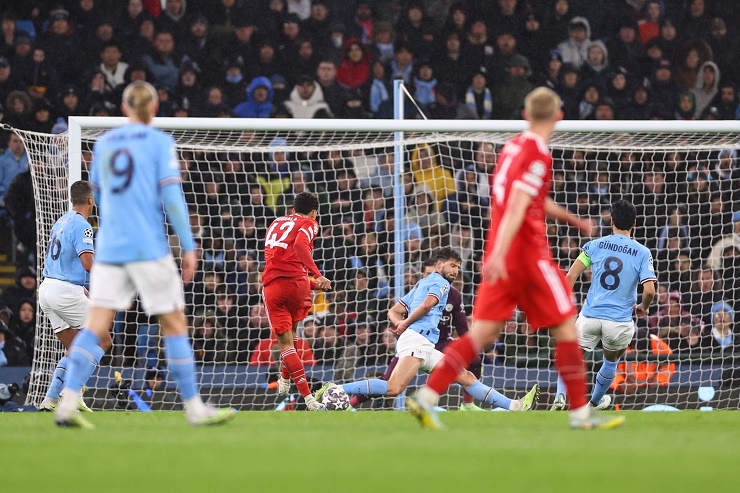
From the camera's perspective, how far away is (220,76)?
15.7 meters

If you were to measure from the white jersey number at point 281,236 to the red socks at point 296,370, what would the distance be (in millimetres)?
1095

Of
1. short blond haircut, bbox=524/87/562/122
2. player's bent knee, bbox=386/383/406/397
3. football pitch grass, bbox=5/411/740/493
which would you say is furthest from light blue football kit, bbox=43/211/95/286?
short blond haircut, bbox=524/87/562/122

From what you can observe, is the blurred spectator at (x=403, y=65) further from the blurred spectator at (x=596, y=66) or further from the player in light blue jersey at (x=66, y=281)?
the player in light blue jersey at (x=66, y=281)

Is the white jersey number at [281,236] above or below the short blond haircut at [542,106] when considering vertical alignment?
below

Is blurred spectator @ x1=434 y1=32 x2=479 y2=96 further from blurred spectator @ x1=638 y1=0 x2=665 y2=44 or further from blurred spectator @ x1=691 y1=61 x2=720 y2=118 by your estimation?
blurred spectator @ x1=691 y1=61 x2=720 y2=118

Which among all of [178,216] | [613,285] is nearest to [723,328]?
[613,285]

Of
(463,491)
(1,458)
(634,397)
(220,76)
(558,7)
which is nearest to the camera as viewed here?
(463,491)

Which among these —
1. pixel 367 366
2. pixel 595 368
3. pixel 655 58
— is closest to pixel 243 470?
pixel 367 366

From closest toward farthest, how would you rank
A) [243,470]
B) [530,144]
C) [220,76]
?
[243,470]
[530,144]
[220,76]

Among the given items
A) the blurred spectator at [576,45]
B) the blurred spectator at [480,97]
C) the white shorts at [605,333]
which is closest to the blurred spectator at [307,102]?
the blurred spectator at [480,97]

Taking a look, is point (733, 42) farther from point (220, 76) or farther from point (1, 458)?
point (1, 458)

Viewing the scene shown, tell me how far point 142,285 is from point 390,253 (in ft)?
21.3

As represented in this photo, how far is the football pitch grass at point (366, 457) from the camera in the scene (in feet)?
15.1

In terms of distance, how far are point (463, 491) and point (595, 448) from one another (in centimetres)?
166
